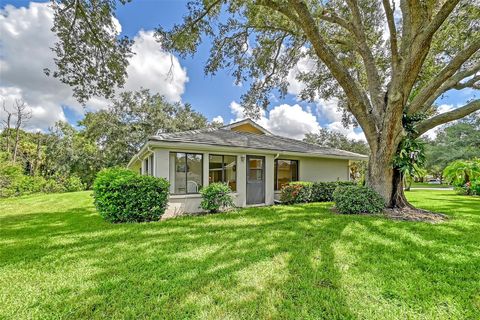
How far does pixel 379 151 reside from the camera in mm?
8016

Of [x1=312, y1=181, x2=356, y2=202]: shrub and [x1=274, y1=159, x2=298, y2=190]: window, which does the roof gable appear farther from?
[x1=312, y1=181, x2=356, y2=202]: shrub

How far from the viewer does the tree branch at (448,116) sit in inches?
287

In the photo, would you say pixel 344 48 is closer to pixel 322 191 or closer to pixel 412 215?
pixel 322 191

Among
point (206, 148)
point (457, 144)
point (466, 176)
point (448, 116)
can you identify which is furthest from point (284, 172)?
point (457, 144)

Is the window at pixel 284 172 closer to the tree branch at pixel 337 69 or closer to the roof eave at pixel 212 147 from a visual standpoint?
the roof eave at pixel 212 147

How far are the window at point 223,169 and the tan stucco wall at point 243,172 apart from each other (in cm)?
22

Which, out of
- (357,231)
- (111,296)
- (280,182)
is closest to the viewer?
(111,296)

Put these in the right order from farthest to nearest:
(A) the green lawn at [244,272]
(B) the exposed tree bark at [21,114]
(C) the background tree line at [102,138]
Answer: (C) the background tree line at [102,138] < (B) the exposed tree bark at [21,114] < (A) the green lawn at [244,272]

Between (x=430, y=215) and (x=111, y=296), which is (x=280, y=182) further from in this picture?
(x=111, y=296)

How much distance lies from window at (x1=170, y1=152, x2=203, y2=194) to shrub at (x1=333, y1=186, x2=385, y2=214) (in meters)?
5.57

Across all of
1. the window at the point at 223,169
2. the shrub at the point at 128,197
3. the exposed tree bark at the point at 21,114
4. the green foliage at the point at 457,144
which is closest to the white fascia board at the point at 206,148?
the window at the point at 223,169

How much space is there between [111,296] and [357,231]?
5.51 meters

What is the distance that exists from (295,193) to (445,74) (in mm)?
6938

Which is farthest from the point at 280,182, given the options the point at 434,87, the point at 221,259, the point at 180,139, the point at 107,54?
the point at 107,54
